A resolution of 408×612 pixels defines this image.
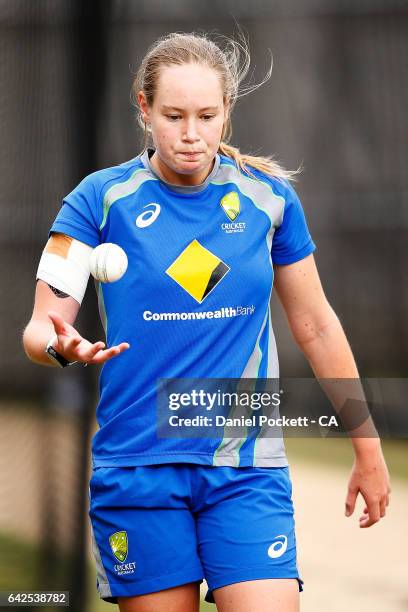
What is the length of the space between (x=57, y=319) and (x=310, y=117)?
1.57 meters

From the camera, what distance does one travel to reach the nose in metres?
2.30

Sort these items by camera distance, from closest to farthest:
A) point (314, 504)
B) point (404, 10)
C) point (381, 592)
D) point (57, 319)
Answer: point (57, 319), point (404, 10), point (381, 592), point (314, 504)

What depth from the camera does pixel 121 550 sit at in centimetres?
237

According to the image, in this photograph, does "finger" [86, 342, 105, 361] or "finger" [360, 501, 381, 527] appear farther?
"finger" [360, 501, 381, 527]

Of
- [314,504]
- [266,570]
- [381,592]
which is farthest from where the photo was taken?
[314,504]

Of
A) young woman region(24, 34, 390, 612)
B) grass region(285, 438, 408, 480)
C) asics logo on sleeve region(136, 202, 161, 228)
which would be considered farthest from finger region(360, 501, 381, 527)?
grass region(285, 438, 408, 480)

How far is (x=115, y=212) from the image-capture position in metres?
2.39

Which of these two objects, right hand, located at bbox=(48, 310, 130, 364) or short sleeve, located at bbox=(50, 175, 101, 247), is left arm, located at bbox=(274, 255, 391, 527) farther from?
right hand, located at bbox=(48, 310, 130, 364)

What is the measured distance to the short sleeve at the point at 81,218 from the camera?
7.79 ft

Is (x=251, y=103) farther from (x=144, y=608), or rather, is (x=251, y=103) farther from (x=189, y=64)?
(x=144, y=608)

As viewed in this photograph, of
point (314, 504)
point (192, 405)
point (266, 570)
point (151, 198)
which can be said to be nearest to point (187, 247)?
point (151, 198)

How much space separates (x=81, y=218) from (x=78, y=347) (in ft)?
1.34

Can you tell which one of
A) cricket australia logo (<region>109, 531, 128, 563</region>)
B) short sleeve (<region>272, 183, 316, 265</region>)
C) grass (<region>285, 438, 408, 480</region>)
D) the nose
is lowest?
cricket australia logo (<region>109, 531, 128, 563</region>)

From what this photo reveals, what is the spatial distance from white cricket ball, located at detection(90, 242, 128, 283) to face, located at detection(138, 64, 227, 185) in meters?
0.23
